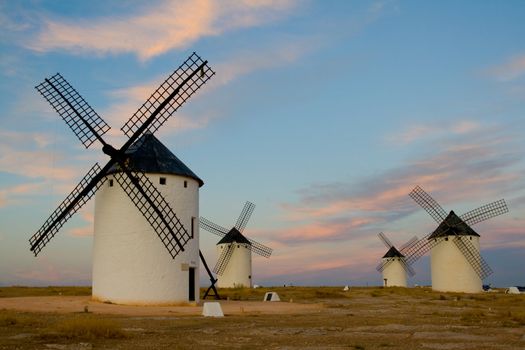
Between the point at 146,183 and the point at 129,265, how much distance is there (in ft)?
14.5

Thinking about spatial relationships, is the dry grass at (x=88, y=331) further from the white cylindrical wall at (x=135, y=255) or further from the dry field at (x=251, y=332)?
the white cylindrical wall at (x=135, y=255)

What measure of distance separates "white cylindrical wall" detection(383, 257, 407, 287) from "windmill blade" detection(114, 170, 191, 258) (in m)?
49.7

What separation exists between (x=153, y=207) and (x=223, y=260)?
33.9 m

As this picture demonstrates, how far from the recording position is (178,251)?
29344 millimetres

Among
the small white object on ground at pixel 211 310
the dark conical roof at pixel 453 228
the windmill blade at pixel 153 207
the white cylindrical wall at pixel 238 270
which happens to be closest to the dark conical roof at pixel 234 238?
the white cylindrical wall at pixel 238 270

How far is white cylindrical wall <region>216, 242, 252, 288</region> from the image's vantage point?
60781mm

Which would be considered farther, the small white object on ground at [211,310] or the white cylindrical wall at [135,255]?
the white cylindrical wall at [135,255]

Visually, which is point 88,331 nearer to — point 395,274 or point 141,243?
point 141,243

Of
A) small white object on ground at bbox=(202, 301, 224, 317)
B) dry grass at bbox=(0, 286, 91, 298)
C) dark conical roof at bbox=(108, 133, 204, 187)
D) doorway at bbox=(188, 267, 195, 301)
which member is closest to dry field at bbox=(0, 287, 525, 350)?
small white object on ground at bbox=(202, 301, 224, 317)

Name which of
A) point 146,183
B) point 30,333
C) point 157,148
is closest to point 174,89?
point 157,148

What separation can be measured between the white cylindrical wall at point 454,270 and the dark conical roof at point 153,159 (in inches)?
1320

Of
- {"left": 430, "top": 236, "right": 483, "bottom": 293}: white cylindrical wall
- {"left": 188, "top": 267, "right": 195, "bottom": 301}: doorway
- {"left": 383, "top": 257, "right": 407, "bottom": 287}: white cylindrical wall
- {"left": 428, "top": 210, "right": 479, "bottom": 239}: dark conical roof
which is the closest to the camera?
{"left": 188, "top": 267, "right": 195, "bottom": 301}: doorway

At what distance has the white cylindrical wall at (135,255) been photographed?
96.9 feet

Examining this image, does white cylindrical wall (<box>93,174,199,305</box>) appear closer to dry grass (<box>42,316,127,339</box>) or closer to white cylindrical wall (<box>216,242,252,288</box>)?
dry grass (<box>42,316,127,339</box>)
